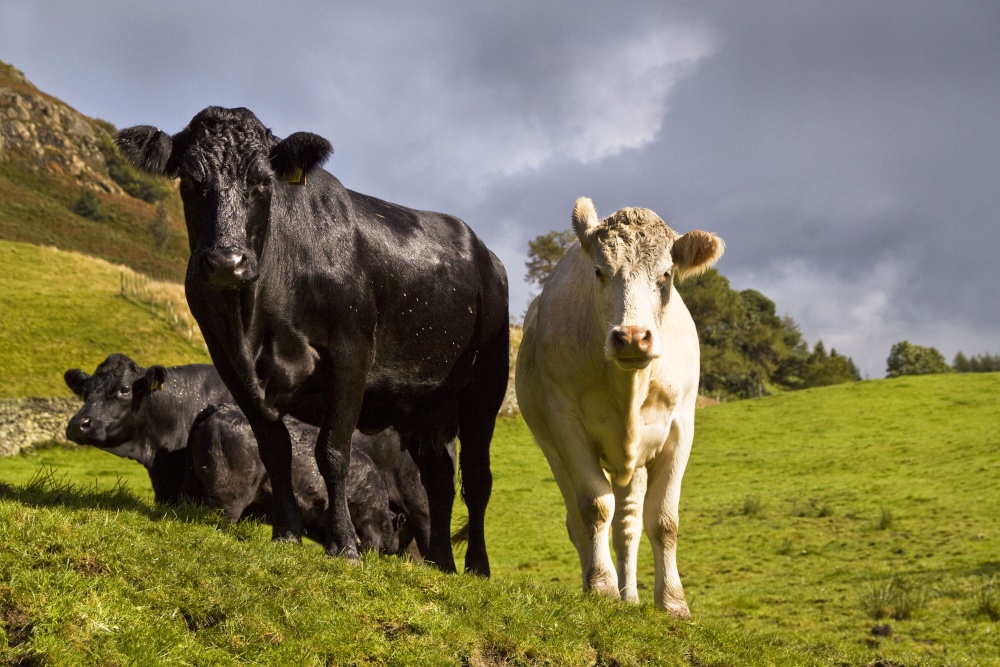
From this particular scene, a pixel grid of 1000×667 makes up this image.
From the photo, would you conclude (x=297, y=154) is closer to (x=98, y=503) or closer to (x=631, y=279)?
(x=631, y=279)

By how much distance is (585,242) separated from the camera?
293 inches

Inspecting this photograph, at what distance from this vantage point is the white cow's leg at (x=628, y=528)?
290 inches

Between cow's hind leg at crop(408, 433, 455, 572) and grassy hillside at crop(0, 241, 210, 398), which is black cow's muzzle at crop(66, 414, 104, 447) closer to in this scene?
cow's hind leg at crop(408, 433, 455, 572)

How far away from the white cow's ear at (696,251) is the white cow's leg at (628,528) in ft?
4.98

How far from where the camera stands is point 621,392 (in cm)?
730

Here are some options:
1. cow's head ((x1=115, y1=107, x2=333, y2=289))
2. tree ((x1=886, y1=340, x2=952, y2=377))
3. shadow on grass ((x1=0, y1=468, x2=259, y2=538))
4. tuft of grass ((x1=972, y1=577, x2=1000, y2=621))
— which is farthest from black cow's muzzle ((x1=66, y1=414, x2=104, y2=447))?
tree ((x1=886, y1=340, x2=952, y2=377))

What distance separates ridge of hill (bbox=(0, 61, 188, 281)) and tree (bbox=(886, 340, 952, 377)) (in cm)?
5910

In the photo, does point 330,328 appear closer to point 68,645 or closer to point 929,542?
point 68,645

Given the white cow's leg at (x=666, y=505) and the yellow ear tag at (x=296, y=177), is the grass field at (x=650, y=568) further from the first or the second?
the yellow ear tag at (x=296, y=177)

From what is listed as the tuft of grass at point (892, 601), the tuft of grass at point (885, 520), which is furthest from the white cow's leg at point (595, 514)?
the tuft of grass at point (885, 520)

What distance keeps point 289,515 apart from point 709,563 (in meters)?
18.2

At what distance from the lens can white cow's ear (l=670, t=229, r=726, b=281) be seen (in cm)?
723

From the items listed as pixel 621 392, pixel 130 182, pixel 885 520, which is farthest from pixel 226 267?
pixel 130 182

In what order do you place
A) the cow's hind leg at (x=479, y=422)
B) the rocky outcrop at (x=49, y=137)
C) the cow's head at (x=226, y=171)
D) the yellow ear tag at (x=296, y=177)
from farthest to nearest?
the rocky outcrop at (x=49, y=137) → the cow's hind leg at (x=479, y=422) → the yellow ear tag at (x=296, y=177) → the cow's head at (x=226, y=171)
